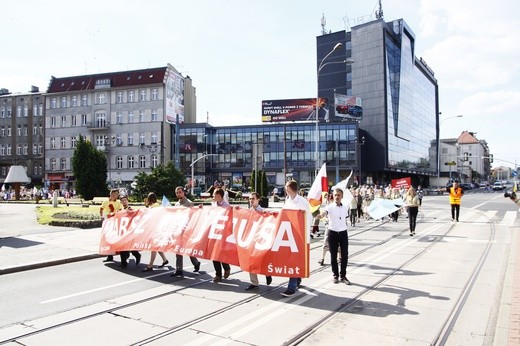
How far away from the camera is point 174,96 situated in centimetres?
7331

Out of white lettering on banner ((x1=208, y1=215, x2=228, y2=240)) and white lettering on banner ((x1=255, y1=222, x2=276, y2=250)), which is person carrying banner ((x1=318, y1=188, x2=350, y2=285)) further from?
white lettering on banner ((x1=208, y1=215, x2=228, y2=240))

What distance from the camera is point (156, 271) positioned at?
9.49 metres

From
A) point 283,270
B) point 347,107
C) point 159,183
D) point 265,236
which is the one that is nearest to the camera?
point 283,270

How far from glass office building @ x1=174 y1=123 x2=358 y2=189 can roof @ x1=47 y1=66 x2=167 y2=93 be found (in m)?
10.9

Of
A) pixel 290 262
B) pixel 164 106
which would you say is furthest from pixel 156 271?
pixel 164 106

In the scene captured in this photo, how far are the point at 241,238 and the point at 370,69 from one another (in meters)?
79.0

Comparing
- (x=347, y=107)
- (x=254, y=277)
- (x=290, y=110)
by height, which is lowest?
(x=254, y=277)

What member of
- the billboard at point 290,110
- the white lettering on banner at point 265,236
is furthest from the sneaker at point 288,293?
the billboard at point 290,110

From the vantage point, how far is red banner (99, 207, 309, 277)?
23.6 feet

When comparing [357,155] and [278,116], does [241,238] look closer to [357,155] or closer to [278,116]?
[357,155]

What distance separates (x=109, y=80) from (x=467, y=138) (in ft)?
485

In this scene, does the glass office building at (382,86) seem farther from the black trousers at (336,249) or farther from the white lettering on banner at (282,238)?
the white lettering on banner at (282,238)

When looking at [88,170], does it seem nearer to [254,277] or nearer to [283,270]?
[254,277]

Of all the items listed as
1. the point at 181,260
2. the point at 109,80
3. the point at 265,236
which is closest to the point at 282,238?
the point at 265,236
